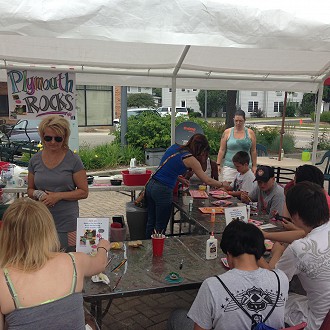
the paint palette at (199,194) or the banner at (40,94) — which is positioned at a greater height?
the banner at (40,94)

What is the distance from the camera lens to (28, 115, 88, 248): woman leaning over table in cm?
305

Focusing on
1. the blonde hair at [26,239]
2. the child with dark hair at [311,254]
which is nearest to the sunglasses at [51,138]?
the blonde hair at [26,239]

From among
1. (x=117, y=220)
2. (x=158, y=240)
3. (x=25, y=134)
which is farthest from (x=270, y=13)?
(x=25, y=134)

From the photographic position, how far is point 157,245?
2676mm

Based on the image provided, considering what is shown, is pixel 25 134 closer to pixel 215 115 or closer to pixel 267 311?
pixel 267 311

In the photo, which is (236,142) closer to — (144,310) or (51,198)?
(144,310)

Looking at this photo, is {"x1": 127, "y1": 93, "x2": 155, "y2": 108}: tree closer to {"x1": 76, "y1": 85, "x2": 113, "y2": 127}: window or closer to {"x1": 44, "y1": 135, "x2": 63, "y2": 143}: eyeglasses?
{"x1": 76, "y1": 85, "x2": 113, "y2": 127}: window

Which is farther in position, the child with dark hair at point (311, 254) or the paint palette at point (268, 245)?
the paint palette at point (268, 245)

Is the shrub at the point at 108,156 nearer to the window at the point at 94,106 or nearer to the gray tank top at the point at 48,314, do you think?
the window at the point at 94,106

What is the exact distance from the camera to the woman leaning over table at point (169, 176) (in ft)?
12.9

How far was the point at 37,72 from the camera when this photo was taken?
4.40m

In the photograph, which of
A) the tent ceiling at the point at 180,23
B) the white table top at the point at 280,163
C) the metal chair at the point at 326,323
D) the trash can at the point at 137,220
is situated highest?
the tent ceiling at the point at 180,23

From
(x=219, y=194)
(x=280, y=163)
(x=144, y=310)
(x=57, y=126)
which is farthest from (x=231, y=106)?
(x=57, y=126)

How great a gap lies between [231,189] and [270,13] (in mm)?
2753
